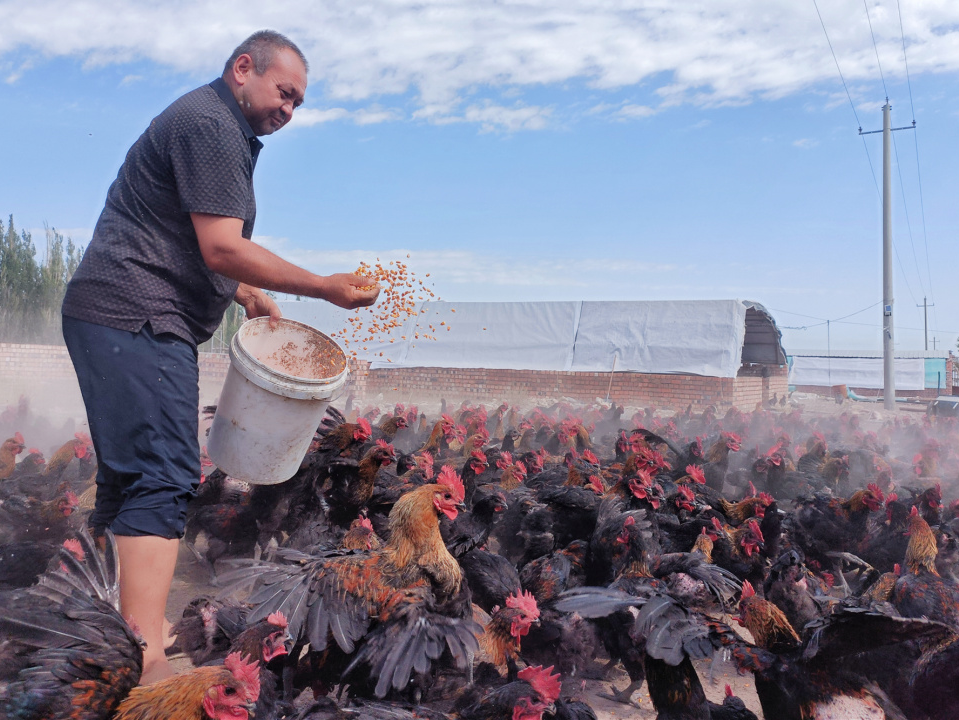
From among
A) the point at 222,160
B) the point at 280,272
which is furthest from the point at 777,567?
the point at 222,160

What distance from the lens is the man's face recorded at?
7.89ft

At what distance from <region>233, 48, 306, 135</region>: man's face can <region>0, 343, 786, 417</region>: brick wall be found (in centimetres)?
1455

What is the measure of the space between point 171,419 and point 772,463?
21.2 ft

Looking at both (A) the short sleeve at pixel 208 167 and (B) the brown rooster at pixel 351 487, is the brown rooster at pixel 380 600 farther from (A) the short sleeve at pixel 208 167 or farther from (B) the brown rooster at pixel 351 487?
(A) the short sleeve at pixel 208 167

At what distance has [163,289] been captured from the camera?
2328 mm

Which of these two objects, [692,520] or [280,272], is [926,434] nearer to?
[692,520]

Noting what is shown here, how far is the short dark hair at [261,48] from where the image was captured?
241 cm

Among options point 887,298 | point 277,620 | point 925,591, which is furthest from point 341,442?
point 887,298

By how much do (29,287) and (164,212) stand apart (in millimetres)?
24924

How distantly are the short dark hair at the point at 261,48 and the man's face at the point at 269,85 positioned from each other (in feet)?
0.05

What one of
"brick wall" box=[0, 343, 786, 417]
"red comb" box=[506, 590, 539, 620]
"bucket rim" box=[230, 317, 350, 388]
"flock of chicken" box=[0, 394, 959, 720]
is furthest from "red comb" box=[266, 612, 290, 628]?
"brick wall" box=[0, 343, 786, 417]

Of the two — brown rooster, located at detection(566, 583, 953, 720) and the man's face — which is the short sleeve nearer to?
the man's face

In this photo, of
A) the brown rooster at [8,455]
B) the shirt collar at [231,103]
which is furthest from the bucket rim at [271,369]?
the brown rooster at [8,455]

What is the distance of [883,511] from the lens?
5.54 metres
